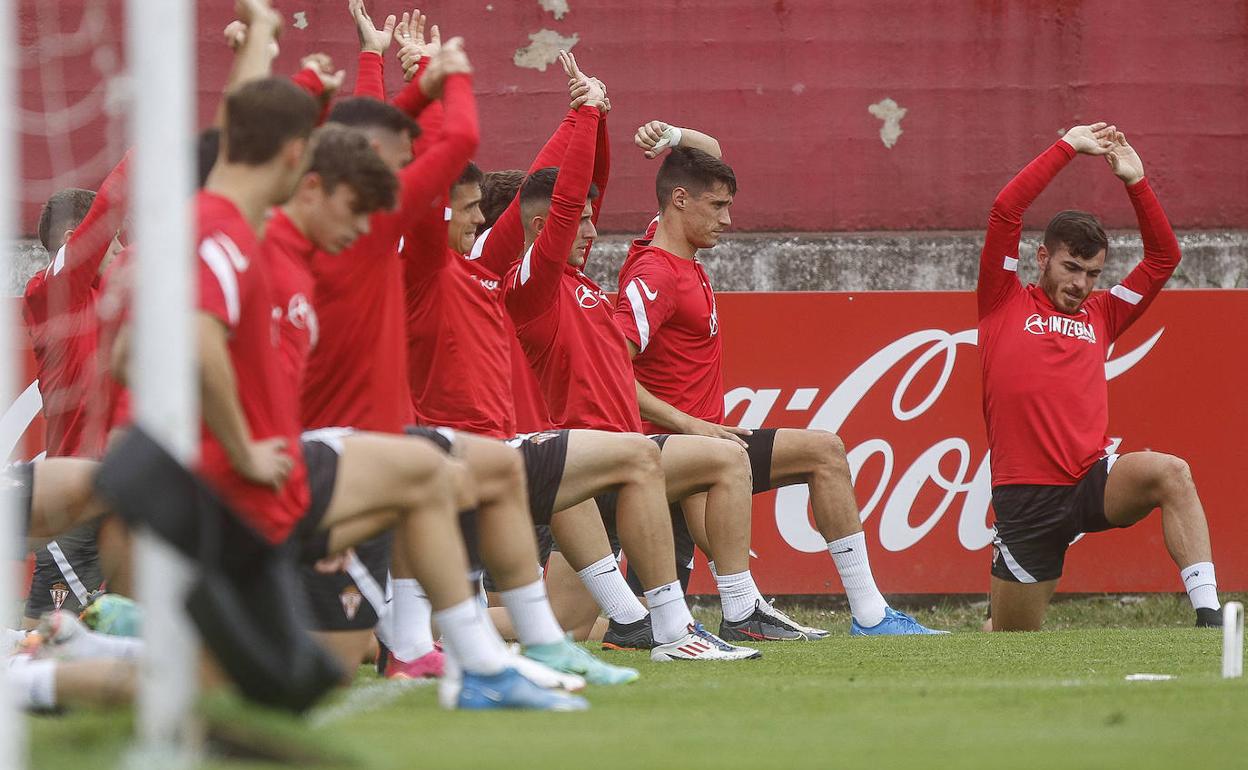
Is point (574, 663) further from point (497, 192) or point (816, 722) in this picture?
point (497, 192)

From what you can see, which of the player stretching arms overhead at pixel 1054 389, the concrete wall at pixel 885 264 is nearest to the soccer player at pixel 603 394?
the player stretching arms overhead at pixel 1054 389

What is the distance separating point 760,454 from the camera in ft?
26.2

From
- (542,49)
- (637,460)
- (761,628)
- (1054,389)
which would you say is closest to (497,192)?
(637,460)

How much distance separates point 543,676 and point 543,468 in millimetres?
1518

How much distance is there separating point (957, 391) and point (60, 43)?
6.03 metres

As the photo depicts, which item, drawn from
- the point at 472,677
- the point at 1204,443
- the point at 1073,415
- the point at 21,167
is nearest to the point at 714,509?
the point at 1073,415

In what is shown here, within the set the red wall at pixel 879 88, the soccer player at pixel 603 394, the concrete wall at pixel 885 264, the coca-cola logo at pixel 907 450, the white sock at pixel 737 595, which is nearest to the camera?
the soccer player at pixel 603 394

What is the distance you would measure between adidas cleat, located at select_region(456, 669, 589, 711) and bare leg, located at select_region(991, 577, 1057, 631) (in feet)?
14.6

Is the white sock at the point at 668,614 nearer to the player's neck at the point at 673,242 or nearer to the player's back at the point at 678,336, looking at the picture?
the player's back at the point at 678,336

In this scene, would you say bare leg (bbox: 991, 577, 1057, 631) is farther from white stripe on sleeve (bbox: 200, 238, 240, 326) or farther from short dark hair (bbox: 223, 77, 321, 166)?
white stripe on sleeve (bbox: 200, 238, 240, 326)

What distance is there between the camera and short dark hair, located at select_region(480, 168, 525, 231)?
7875 millimetres

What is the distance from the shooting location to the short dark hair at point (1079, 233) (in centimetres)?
849

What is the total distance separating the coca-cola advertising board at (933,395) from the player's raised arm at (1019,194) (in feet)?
3.38

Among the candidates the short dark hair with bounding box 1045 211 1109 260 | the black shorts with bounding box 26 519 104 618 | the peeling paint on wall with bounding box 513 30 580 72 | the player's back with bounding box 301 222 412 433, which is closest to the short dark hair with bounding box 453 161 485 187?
the player's back with bounding box 301 222 412 433
